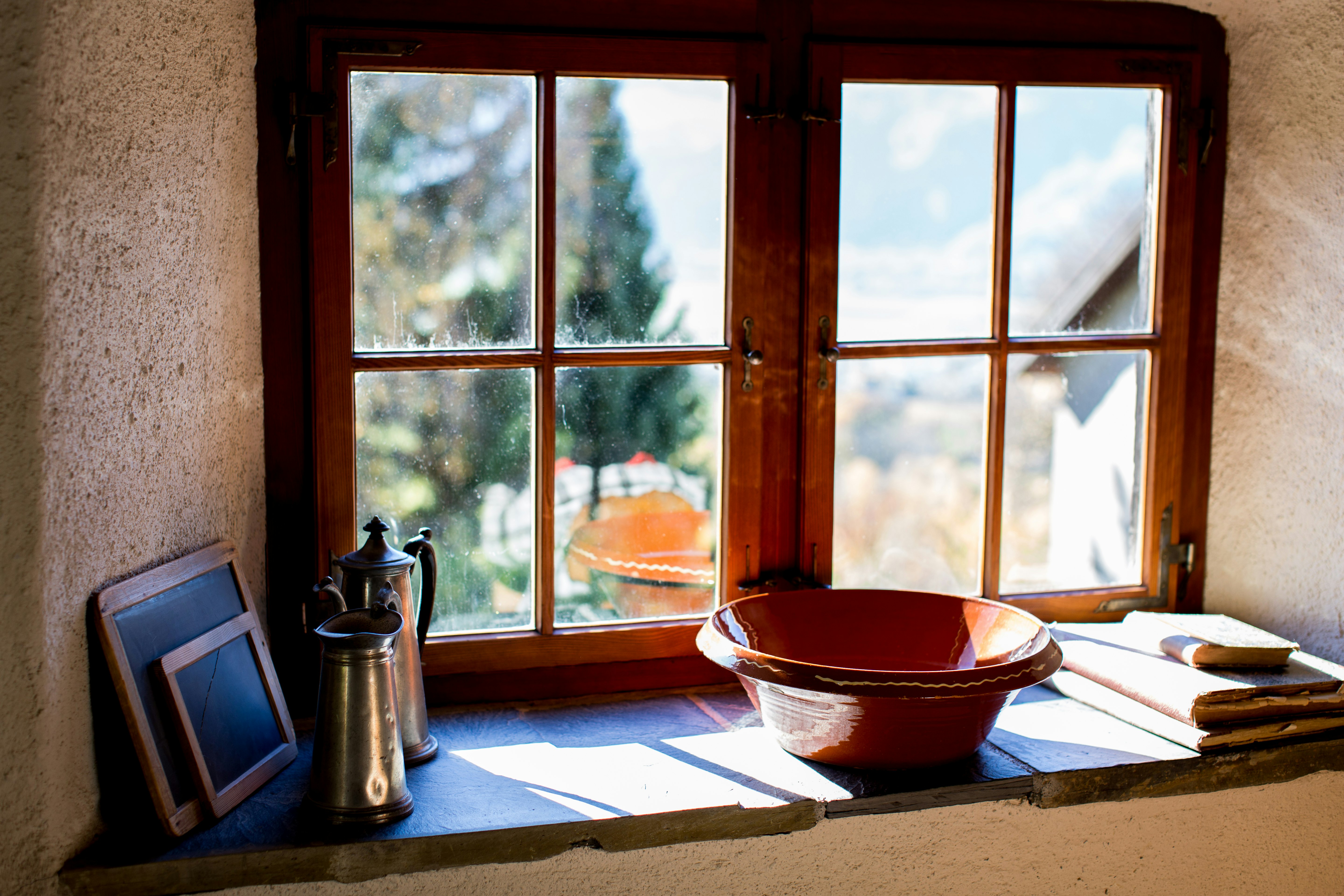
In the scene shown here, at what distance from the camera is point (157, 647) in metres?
1.21

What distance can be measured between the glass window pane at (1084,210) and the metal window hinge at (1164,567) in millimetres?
345

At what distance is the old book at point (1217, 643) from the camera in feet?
5.20

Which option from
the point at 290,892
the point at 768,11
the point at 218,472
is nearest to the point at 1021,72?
the point at 768,11

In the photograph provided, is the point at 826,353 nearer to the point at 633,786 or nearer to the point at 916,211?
the point at 916,211

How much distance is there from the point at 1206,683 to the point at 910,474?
52 centimetres

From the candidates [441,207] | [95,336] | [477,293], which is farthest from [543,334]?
[95,336]

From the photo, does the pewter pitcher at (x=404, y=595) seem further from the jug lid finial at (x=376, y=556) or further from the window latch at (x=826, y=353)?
the window latch at (x=826, y=353)

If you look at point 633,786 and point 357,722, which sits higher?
point 357,722

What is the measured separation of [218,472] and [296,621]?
0.87ft

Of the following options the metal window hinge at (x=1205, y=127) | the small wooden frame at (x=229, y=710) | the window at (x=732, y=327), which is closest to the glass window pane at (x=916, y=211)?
the window at (x=732, y=327)

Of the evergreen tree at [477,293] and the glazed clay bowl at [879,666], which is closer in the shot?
the glazed clay bowl at [879,666]

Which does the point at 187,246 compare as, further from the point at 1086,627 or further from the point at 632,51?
the point at 1086,627

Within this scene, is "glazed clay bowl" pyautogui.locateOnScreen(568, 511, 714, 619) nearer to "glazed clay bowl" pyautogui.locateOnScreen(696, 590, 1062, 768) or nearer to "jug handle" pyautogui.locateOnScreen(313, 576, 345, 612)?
"glazed clay bowl" pyautogui.locateOnScreen(696, 590, 1062, 768)

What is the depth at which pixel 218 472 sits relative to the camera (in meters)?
1.38
